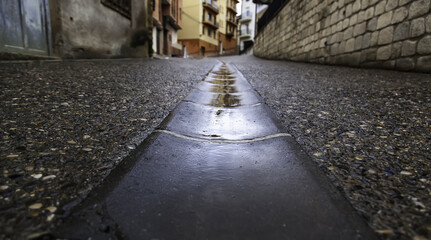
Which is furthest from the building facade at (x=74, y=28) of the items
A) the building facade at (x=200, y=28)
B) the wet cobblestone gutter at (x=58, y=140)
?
the building facade at (x=200, y=28)

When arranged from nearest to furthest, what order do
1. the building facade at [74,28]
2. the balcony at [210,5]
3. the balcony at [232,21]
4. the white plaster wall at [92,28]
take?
the building facade at [74,28] < the white plaster wall at [92,28] < the balcony at [210,5] < the balcony at [232,21]

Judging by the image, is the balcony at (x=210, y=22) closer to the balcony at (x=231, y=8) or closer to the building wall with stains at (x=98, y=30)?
the balcony at (x=231, y=8)

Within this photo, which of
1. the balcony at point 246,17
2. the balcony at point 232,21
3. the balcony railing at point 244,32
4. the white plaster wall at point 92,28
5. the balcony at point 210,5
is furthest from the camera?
the balcony at point 232,21

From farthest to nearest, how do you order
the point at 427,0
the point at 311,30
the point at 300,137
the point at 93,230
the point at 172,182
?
the point at 311,30, the point at 427,0, the point at 300,137, the point at 172,182, the point at 93,230

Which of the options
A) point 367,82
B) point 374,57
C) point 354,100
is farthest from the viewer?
point 374,57

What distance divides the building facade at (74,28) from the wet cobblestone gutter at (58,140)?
2.40 meters

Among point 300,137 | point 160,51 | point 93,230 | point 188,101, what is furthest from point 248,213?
point 160,51

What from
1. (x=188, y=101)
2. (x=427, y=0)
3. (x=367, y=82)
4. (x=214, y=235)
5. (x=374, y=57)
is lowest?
(x=214, y=235)

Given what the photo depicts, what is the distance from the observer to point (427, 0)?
9.73 ft

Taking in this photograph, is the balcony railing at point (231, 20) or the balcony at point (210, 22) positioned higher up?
the balcony railing at point (231, 20)

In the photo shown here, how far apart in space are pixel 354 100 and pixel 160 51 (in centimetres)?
1995

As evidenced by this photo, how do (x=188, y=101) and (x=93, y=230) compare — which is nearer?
(x=93, y=230)

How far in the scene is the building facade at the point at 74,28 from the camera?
3.79 metres

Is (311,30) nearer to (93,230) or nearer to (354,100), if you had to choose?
(354,100)
